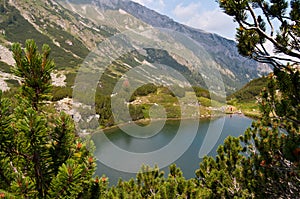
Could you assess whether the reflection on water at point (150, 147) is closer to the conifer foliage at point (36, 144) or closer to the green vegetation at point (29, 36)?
the conifer foliage at point (36, 144)

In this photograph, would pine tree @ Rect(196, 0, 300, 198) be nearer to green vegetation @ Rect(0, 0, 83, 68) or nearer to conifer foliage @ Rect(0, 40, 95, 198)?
conifer foliage @ Rect(0, 40, 95, 198)

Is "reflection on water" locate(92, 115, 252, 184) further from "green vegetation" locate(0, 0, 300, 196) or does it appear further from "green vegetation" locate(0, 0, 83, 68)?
"green vegetation" locate(0, 0, 83, 68)

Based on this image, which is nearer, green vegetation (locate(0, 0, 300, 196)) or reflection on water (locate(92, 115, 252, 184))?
green vegetation (locate(0, 0, 300, 196))

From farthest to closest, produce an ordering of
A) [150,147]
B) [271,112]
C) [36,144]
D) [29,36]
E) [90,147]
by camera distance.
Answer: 1. [29,36]
2. [150,147]
3. [271,112]
4. [90,147]
5. [36,144]

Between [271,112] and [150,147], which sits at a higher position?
[271,112]

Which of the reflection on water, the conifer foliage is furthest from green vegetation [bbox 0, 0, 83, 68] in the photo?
the conifer foliage

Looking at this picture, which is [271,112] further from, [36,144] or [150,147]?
[150,147]

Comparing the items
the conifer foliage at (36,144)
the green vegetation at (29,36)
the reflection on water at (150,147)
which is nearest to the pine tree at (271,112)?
the conifer foliage at (36,144)

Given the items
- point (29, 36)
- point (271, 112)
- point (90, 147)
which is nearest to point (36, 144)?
point (90, 147)

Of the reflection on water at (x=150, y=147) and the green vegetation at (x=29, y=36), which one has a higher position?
the green vegetation at (x=29, y=36)

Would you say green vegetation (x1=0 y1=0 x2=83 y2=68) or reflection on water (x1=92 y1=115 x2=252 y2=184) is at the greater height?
green vegetation (x1=0 y1=0 x2=83 y2=68)

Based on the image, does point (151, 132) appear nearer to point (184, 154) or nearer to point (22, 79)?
point (184, 154)

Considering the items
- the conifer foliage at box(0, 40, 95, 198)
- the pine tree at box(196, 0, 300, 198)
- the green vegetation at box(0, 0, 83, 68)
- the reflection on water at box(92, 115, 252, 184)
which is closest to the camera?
the conifer foliage at box(0, 40, 95, 198)

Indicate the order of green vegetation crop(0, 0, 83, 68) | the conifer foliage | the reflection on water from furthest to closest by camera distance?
green vegetation crop(0, 0, 83, 68) < the reflection on water < the conifer foliage
